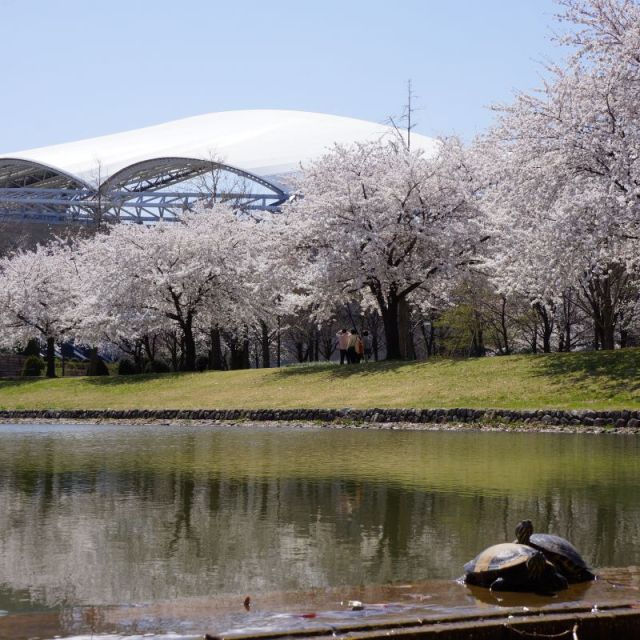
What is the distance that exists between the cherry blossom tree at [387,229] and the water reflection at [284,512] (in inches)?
663

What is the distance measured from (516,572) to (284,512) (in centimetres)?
419

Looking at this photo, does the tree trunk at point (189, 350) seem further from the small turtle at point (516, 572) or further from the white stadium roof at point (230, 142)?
the small turtle at point (516, 572)

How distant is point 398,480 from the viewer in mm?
13039

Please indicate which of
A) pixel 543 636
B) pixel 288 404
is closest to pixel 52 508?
pixel 543 636

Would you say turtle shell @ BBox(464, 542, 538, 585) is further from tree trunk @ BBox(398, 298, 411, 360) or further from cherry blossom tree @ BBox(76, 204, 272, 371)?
cherry blossom tree @ BBox(76, 204, 272, 371)

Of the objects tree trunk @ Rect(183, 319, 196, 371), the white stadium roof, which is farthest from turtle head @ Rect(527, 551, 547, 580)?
the white stadium roof

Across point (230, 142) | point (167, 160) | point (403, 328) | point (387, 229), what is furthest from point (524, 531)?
point (230, 142)

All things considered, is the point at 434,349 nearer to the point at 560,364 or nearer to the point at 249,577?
the point at 560,364

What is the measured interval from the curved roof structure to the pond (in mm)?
47012

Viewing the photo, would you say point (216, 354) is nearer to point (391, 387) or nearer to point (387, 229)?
point (387, 229)

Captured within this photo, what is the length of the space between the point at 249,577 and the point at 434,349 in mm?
53160

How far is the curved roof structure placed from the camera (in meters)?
71.4

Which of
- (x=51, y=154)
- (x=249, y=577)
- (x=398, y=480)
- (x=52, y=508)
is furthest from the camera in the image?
(x=51, y=154)

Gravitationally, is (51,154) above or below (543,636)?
above
